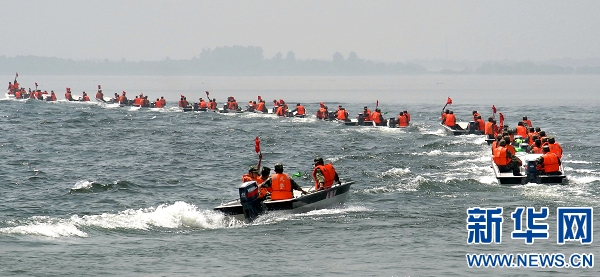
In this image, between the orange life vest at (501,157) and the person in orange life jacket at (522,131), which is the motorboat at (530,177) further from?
the person in orange life jacket at (522,131)

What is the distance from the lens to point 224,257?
68.0 feet

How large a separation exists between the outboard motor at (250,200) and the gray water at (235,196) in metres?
0.44

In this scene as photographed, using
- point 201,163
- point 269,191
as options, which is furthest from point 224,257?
point 201,163

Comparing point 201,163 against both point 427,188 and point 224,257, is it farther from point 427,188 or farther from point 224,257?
point 224,257

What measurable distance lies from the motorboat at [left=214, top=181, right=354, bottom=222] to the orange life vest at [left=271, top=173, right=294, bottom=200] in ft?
0.85

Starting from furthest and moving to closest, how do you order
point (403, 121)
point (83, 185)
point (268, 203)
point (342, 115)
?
point (342, 115) < point (403, 121) < point (83, 185) < point (268, 203)

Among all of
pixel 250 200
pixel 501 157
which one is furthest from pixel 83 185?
pixel 501 157

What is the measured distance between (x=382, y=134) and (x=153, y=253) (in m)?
34.2

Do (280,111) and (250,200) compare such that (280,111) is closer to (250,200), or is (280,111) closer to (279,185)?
(279,185)

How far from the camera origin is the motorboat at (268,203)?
24172mm

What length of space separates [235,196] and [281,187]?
6.46m

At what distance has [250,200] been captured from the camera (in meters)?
24.2

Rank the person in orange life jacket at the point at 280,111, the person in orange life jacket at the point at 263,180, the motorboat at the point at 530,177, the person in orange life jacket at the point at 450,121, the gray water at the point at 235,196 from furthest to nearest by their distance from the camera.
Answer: the person in orange life jacket at the point at 280,111, the person in orange life jacket at the point at 450,121, the motorboat at the point at 530,177, the person in orange life jacket at the point at 263,180, the gray water at the point at 235,196

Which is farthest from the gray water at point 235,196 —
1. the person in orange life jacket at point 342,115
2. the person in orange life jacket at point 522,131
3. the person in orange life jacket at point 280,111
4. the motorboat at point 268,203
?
the person in orange life jacket at point 280,111
